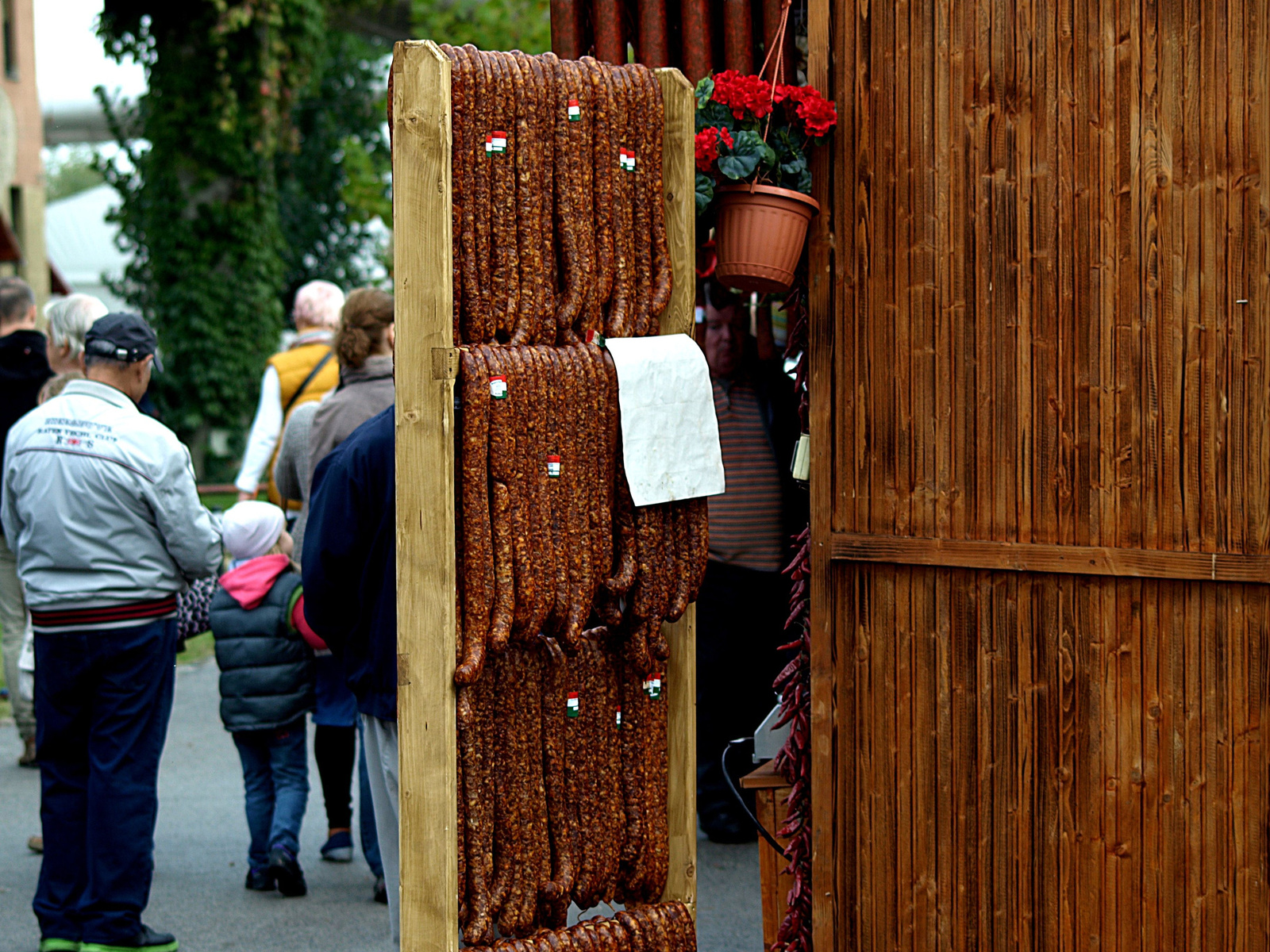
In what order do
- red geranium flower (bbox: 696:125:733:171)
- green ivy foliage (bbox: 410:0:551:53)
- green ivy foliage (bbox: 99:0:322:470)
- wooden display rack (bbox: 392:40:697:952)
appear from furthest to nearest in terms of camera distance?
green ivy foliage (bbox: 99:0:322:470)
green ivy foliage (bbox: 410:0:551:53)
red geranium flower (bbox: 696:125:733:171)
wooden display rack (bbox: 392:40:697:952)

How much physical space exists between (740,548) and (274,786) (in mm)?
2187

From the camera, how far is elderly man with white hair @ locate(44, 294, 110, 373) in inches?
220

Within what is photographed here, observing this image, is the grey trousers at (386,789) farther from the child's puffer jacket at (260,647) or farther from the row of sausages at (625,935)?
the child's puffer jacket at (260,647)

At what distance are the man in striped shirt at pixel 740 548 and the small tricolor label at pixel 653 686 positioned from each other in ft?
6.93

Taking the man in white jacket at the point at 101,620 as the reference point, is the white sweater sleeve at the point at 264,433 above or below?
above

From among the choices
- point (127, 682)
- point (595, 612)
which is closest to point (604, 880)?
point (595, 612)

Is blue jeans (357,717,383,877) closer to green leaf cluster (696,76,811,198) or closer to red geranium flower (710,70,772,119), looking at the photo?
green leaf cluster (696,76,811,198)

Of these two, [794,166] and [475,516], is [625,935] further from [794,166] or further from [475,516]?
[794,166]

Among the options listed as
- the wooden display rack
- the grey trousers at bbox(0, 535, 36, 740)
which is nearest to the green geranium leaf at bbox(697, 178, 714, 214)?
the wooden display rack

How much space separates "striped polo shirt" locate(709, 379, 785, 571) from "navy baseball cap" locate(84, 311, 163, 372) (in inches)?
91.9

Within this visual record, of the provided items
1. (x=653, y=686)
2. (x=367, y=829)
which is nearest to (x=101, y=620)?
(x=367, y=829)

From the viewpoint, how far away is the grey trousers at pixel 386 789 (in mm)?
4102

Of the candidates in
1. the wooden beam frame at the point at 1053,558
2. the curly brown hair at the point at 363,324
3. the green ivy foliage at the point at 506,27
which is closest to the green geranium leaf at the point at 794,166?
the wooden beam frame at the point at 1053,558

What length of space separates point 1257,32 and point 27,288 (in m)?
5.91
